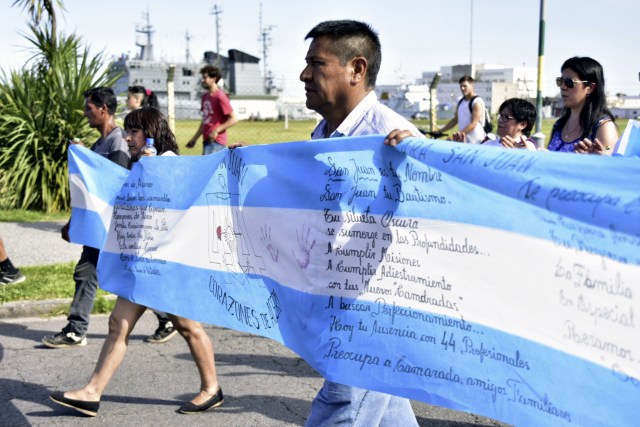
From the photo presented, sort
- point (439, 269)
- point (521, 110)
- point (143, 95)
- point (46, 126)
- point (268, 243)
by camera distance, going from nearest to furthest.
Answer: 1. point (439, 269)
2. point (268, 243)
3. point (521, 110)
4. point (143, 95)
5. point (46, 126)

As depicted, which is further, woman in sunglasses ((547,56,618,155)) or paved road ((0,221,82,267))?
paved road ((0,221,82,267))

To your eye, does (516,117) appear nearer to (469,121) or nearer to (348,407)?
(348,407)

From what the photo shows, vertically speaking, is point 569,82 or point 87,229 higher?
point 569,82

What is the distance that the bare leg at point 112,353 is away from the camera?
4766 millimetres

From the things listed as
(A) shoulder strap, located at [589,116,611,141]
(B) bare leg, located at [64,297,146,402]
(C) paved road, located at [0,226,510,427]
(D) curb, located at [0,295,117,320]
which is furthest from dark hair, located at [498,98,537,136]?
(D) curb, located at [0,295,117,320]

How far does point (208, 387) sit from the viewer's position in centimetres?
491

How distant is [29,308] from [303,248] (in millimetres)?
4507

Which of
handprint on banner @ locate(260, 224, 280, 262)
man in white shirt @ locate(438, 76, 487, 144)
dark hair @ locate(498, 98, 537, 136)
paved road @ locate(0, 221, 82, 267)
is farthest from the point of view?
man in white shirt @ locate(438, 76, 487, 144)

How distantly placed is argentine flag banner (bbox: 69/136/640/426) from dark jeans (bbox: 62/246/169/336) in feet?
6.71

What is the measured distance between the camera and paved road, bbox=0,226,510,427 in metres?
4.79

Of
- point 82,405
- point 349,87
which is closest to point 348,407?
point 349,87

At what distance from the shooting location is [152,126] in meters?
4.98

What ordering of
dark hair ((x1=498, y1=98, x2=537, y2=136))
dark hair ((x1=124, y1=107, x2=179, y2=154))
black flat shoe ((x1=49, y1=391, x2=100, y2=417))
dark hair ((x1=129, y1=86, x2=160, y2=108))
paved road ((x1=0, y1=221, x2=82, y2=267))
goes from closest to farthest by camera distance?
black flat shoe ((x1=49, y1=391, x2=100, y2=417)) → dark hair ((x1=124, y1=107, x2=179, y2=154)) → dark hair ((x1=498, y1=98, x2=537, y2=136)) → paved road ((x1=0, y1=221, x2=82, y2=267)) → dark hair ((x1=129, y1=86, x2=160, y2=108))

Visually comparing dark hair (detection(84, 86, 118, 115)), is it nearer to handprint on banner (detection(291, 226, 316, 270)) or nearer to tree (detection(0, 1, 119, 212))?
handprint on banner (detection(291, 226, 316, 270))
